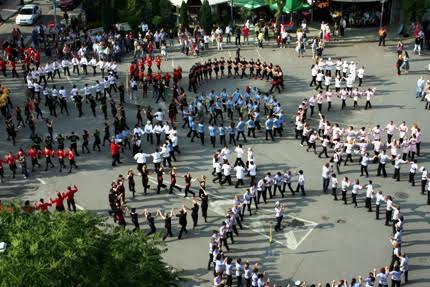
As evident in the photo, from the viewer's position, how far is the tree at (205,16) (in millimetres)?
47344

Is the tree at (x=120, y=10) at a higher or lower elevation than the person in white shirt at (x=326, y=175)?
higher

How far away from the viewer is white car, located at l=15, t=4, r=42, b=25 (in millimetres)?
49938

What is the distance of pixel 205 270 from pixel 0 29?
108 feet

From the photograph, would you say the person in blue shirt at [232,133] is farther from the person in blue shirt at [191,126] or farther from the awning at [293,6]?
the awning at [293,6]

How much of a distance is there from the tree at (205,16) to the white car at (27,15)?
42.0 feet

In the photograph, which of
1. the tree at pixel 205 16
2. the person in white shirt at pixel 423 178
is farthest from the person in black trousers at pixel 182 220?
the tree at pixel 205 16

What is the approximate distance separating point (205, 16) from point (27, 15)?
44.4 ft

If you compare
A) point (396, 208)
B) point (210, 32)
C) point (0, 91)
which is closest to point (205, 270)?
point (396, 208)

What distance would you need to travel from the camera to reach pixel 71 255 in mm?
14461

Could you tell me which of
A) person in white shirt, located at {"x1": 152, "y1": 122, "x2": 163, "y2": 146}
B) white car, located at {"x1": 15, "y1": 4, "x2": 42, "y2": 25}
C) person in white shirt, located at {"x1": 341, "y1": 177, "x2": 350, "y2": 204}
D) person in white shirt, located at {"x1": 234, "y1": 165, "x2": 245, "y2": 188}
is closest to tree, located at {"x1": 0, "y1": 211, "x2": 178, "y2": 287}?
person in white shirt, located at {"x1": 234, "y1": 165, "x2": 245, "y2": 188}

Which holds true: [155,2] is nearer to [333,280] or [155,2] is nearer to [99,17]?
[99,17]

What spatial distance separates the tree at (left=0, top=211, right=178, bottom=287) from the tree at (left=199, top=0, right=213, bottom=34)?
3236 centimetres

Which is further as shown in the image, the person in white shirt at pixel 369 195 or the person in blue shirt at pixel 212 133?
the person in blue shirt at pixel 212 133

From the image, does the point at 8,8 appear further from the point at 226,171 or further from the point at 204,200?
the point at 204,200
